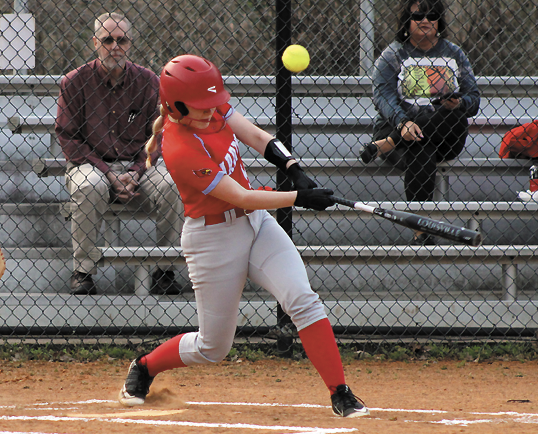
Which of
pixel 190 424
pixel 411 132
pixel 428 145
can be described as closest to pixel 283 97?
pixel 411 132

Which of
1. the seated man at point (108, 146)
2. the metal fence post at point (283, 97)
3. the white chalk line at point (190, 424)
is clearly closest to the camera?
the white chalk line at point (190, 424)

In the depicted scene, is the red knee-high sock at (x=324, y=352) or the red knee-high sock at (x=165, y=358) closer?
the red knee-high sock at (x=324, y=352)

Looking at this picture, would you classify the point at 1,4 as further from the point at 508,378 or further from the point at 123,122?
the point at 508,378

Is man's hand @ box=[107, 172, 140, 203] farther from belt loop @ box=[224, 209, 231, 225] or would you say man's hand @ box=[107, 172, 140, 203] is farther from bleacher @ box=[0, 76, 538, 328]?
belt loop @ box=[224, 209, 231, 225]

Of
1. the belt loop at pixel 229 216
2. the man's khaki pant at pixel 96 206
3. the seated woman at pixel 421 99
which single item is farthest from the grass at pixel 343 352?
the belt loop at pixel 229 216

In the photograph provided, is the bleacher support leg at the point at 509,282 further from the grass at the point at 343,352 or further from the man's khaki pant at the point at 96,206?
the man's khaki pant at the point at 96,206

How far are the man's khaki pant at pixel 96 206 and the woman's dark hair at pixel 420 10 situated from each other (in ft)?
6.11

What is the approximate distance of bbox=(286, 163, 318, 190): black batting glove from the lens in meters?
2.44

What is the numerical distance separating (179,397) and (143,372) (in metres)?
0.34

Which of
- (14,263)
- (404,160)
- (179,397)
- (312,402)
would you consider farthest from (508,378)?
(14,263)

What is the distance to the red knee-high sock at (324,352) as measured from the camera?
2.38 m

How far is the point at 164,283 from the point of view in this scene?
160 inches

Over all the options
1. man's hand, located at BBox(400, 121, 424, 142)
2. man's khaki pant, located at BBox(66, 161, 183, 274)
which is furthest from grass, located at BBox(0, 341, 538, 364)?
man's hand, located at BBox(400, 121, 424, 142)

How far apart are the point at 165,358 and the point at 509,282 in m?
2.38
